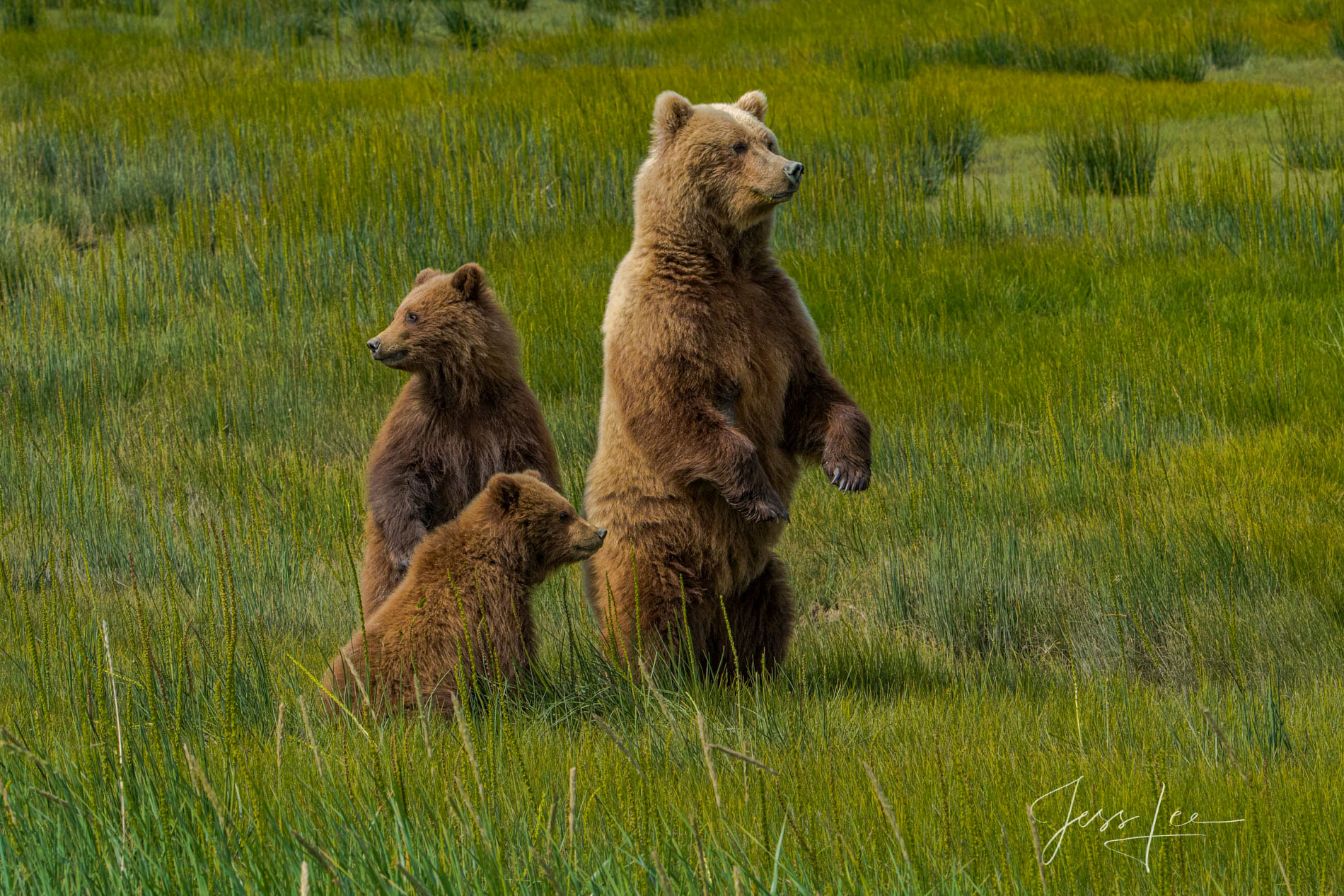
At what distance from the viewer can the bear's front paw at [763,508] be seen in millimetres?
3926

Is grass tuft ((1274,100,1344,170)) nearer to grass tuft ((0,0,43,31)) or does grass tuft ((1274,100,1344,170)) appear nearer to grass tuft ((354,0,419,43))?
grass tuft ((354,0,419,43))

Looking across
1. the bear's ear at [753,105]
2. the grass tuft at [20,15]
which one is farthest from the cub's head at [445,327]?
the grass tuft at [20,15]

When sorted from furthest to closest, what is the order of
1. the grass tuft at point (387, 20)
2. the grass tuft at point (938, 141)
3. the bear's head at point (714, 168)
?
the grass tuft at point (387, 20) < the grass tuft at point (938, 141) < the bear's head at point (714, 168)

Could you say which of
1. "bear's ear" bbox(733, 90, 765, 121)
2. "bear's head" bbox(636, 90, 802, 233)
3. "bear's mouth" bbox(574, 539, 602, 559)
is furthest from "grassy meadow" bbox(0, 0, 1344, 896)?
"bear's ear" bbox(733, 90, 765, 121)

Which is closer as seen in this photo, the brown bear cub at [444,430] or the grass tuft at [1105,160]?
the brown bear cub at [444,430]

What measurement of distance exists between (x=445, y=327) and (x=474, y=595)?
1029 mm

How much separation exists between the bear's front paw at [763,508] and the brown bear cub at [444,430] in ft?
2.60

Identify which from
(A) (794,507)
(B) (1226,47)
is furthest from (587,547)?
(B) (1226,47)

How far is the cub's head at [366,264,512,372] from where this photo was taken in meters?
4.30

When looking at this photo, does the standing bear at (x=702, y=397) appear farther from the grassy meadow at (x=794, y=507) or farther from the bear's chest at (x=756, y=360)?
the grassy meadow at (x=794, y=507)

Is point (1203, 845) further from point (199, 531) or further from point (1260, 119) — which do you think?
point (1260, 119)

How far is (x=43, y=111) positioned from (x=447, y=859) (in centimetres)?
1186

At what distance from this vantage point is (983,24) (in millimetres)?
17359
